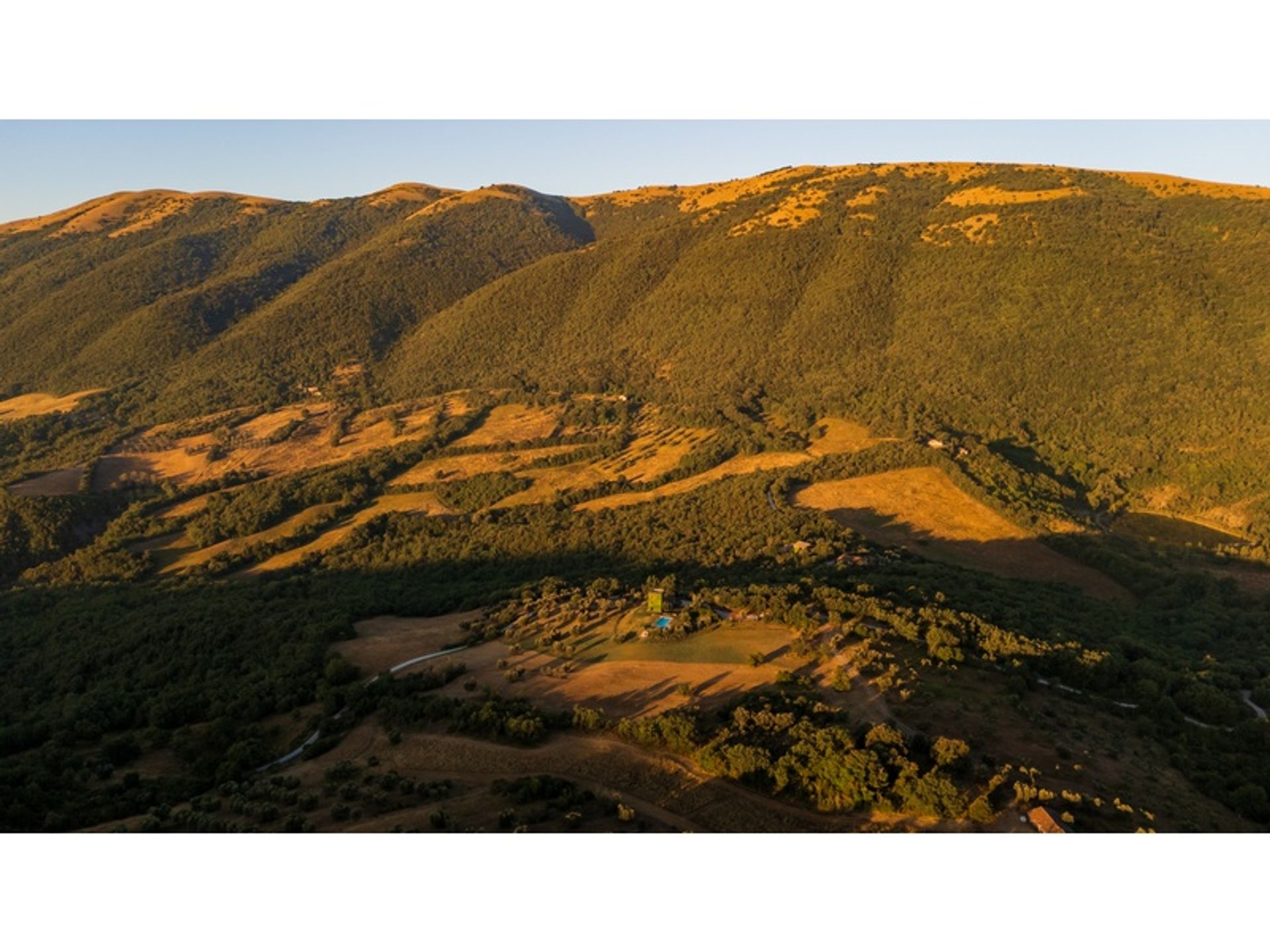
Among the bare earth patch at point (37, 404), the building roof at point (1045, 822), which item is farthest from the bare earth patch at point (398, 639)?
the bare earth patch at point (37, 404)

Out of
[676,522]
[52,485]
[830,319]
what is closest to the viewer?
[676,522]

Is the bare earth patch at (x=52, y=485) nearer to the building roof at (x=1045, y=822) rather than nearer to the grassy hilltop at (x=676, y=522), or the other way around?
the grassy hilltop at (x=676, y=522)

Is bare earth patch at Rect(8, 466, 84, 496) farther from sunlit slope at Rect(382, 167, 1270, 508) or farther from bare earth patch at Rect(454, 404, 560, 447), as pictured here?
sunlit slope at Rect(382, 167, 1270, 508)

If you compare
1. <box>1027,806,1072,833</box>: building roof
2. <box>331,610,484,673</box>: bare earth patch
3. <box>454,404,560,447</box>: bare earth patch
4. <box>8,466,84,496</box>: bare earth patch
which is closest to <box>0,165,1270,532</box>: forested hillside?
<box>454,404,560,447</box>: bare earth patch

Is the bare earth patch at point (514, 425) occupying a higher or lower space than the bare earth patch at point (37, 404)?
lower

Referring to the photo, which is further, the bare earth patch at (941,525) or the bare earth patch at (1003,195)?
the bare earth patch at (1003,195)

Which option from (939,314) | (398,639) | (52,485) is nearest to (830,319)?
(939,314)

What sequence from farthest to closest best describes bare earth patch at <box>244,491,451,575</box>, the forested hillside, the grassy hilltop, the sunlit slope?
the forested hillside
the sunlit slope
bare earth patch at <box>244,491,451,575</box>
the grassy hilltop

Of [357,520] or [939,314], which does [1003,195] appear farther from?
[357,520]

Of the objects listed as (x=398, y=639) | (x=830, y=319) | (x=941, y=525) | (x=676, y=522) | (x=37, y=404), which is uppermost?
(x=830, y=319)

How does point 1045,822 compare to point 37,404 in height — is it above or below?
below

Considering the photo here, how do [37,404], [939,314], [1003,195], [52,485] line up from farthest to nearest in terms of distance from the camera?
[1003,195] → [37,404] → [939,314] → [52,485]

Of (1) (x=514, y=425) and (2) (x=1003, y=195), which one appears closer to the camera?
(1) (x=514, y=425)
